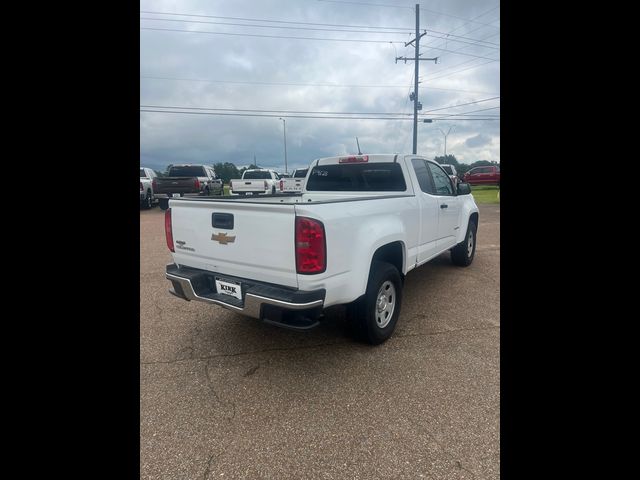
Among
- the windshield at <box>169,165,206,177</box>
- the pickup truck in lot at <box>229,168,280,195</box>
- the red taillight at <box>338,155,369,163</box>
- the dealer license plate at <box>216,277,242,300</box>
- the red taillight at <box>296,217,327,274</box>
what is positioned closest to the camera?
the red taillight at <box>296,217,327,274</box>

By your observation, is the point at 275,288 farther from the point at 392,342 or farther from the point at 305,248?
the point at 392,342

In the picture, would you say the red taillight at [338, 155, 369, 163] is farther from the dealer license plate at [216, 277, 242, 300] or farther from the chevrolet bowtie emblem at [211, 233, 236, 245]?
the dealer license plate at [216, 277, 242, 300]

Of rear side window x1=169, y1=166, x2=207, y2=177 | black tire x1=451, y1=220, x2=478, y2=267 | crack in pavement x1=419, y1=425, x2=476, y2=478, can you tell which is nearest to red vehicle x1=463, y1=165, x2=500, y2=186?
rear side window x1=169, y1=166, x2=207, y2=177

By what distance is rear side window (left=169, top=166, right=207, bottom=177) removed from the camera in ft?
57.1

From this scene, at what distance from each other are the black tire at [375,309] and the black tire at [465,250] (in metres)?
3.16

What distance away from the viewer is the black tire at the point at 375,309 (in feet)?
10.6

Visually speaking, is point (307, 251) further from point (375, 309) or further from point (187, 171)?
point (187, 171)

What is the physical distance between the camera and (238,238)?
2930mm

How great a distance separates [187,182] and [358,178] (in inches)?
461

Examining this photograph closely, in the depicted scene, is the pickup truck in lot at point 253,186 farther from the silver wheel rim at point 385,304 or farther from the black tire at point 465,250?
the silver wheel rim at point 385,304

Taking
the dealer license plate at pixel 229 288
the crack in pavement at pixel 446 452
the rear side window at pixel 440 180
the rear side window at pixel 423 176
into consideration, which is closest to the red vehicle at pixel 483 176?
the rear side window at pixel 440 180

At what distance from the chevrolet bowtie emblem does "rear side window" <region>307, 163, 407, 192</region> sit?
2.24m
